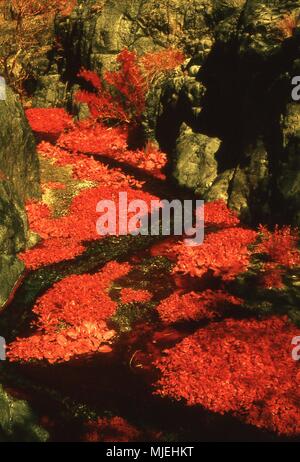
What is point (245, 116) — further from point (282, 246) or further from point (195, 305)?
point (195, 305)

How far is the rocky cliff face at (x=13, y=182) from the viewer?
41.3 ft

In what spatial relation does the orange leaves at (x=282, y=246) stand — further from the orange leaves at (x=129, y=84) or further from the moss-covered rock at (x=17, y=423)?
the orange leaves at (x=129, y=84)

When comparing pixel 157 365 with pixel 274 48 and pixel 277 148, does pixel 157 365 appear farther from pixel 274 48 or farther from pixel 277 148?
pixel 274 48

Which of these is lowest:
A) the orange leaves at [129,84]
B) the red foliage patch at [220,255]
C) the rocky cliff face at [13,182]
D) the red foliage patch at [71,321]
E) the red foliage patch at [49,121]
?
the red foliage patch at [71,321]

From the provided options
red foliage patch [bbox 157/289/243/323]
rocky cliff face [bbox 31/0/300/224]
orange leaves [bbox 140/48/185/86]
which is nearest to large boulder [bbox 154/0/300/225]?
rocky cliff face [bbox 31/0/300/224]

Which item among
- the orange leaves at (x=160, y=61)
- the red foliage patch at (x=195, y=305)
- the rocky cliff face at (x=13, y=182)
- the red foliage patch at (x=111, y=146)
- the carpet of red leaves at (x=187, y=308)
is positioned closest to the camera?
the carpet of red leaves at (x=187, y=308)

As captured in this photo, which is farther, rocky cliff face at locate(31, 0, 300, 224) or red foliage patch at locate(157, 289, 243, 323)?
rocky cliff face at locate(31, 0, 300, 224)

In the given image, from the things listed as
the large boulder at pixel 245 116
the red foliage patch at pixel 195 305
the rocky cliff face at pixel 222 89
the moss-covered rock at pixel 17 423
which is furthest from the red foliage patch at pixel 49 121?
the moss-covered rock at pixel 17 423

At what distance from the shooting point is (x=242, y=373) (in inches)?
345

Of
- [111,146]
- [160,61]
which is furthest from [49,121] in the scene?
[160,61]

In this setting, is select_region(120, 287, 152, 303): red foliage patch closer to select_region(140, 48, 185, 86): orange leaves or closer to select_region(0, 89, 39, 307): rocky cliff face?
select_region(0, 89, 39, 307): rocky cliff face

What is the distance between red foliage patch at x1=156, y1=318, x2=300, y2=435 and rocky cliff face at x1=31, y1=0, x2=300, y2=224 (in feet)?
16.7

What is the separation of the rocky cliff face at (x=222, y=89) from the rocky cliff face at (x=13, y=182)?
5846 mm

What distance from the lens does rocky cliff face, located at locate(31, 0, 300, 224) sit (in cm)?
1398
